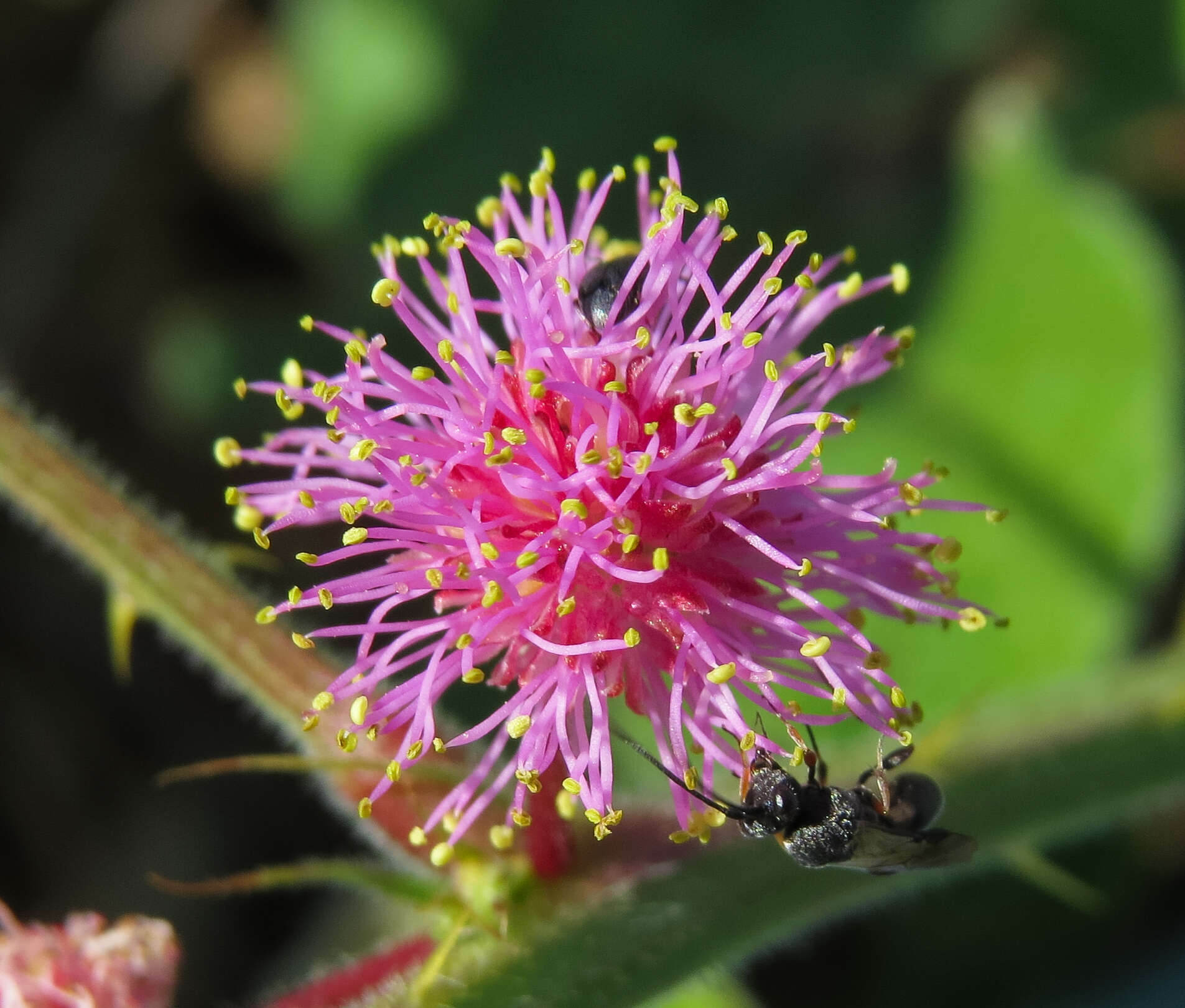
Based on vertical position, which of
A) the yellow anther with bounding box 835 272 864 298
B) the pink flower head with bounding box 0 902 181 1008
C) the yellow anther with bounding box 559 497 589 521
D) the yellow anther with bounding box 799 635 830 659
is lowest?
the pink flower head with bounding box 0 902 181 1008

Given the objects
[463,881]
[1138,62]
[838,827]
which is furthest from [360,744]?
[1138,62]

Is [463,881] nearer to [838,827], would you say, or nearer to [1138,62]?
[838,827]

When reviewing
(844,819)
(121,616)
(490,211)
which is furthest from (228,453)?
(844,819)

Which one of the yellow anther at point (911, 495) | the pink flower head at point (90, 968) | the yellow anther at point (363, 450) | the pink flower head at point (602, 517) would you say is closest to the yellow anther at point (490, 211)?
the pink flower head at point (602, 517)

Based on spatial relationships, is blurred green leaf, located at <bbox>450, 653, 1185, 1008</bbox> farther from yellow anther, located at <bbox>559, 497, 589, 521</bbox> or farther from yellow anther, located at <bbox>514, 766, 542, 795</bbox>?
yellow anther, located at <bbox>559, 497, 589, 521</bbox>

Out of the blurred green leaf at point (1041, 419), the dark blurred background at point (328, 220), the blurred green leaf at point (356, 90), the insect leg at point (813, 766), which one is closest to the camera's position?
the insect leg at point (813, 766)

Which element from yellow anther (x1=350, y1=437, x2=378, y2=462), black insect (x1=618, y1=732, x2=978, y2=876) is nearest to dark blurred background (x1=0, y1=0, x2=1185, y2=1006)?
black insect (x1=618, y1=732, x2=978, y2=876)

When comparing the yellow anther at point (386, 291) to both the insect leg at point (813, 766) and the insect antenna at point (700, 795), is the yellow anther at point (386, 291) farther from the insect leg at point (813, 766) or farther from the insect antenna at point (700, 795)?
the insect leg at point (813, 766)
